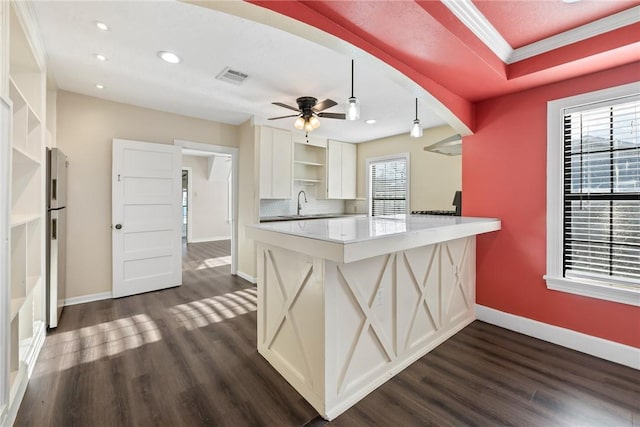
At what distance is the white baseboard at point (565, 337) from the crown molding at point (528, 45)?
7.86 ft

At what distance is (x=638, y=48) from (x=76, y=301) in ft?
19.5

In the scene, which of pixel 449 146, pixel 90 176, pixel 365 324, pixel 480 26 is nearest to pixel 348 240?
pixel 365 324

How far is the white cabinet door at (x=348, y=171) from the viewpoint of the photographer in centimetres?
611

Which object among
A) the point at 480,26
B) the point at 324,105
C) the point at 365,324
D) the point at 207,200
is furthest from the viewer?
the point at 207,200

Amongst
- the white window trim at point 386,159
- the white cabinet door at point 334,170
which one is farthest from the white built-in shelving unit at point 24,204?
the white window trim at point 386,159

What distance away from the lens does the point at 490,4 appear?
1859 mm

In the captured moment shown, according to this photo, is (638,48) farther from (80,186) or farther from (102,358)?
(80,186)

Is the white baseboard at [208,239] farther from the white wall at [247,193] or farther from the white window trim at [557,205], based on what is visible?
the white window trim at [557,205]

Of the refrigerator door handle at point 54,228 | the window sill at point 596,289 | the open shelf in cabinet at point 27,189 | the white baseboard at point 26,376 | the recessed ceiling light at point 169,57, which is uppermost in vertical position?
the recessed ceiling light at point 169,57

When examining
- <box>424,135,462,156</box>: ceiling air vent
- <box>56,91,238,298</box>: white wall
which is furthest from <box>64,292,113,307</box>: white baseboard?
<box>424,135,462,156</box>: ceiling air vent

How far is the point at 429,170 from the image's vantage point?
16.5 feet

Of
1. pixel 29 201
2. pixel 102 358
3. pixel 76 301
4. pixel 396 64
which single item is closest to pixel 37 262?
pixel 29 201

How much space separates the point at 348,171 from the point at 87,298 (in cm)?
485

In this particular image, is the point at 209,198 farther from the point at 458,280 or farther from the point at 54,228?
the point at 458,280
